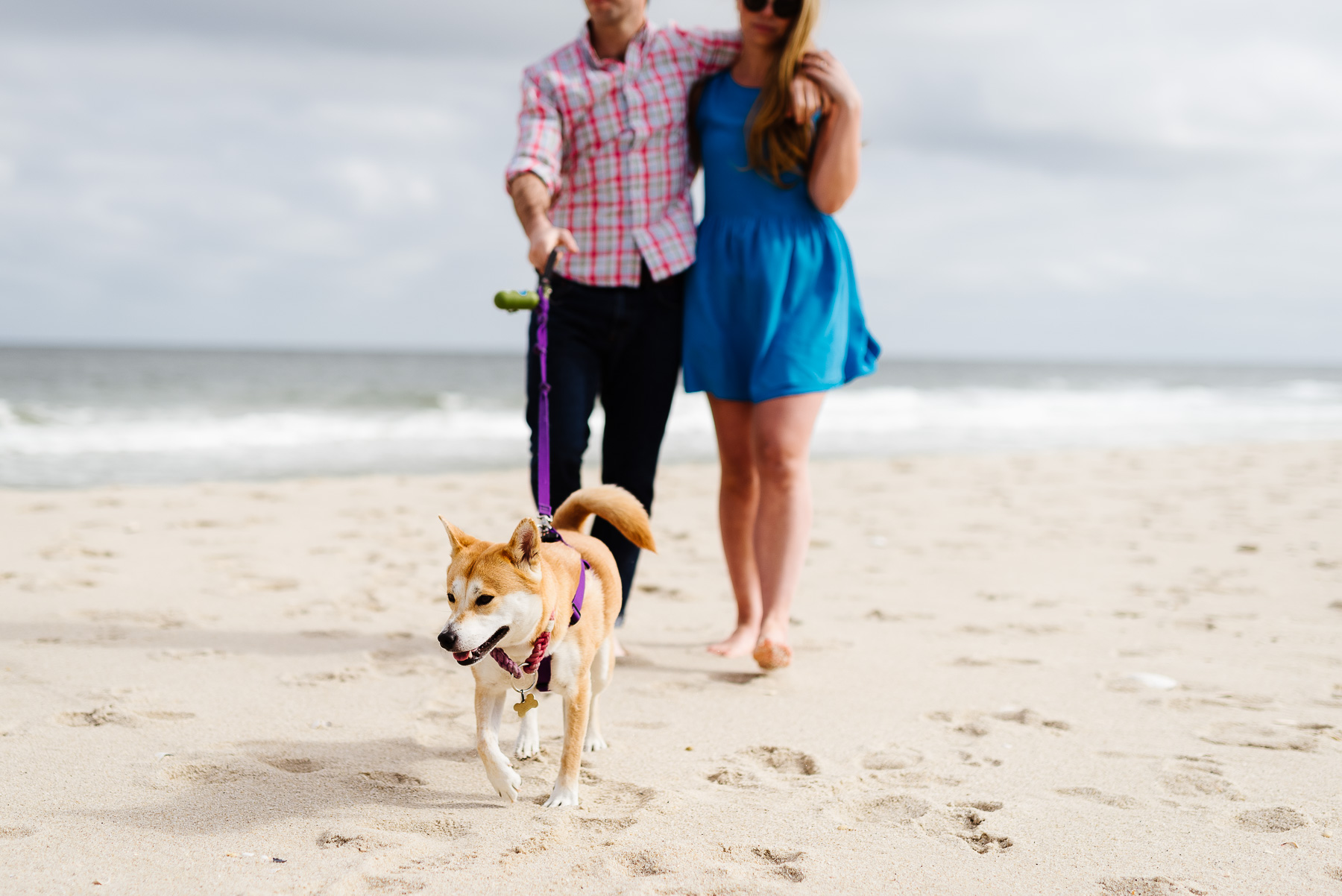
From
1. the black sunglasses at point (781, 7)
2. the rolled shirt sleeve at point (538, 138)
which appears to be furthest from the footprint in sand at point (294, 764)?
the black sunglasses at point (781, 7)

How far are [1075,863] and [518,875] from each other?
117 cm

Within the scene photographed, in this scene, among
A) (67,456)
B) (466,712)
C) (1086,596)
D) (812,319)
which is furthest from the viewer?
(67,456)

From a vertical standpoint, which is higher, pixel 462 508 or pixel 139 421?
pixel 462 508

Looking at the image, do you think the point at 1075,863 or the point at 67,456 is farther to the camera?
the point at 67,456

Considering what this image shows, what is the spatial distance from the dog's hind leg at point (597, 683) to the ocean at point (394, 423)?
25.5ft

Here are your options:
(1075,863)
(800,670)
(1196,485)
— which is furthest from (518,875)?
(1196,485)

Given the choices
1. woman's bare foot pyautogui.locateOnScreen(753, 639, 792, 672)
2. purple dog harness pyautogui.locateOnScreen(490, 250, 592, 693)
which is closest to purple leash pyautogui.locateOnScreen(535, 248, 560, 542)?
purple dog harness pyautogui.locateOnScreen(490, 250, 592, 693)

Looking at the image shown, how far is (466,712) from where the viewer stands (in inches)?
117

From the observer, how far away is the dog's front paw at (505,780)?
2297 millimetres

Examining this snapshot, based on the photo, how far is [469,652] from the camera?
202cm

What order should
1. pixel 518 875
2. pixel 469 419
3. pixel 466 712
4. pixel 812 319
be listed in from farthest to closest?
pixel 469 419
pixel 812 319
pixel 466 712
pixel 518 875

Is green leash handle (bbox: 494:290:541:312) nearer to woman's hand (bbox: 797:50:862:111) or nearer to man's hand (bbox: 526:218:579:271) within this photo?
man's hand (bbox: 526:218:579:271)

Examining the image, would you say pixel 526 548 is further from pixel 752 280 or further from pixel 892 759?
pixel 752 280

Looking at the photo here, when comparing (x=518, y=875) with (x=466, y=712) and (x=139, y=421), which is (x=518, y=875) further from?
(x=139, y=421)
